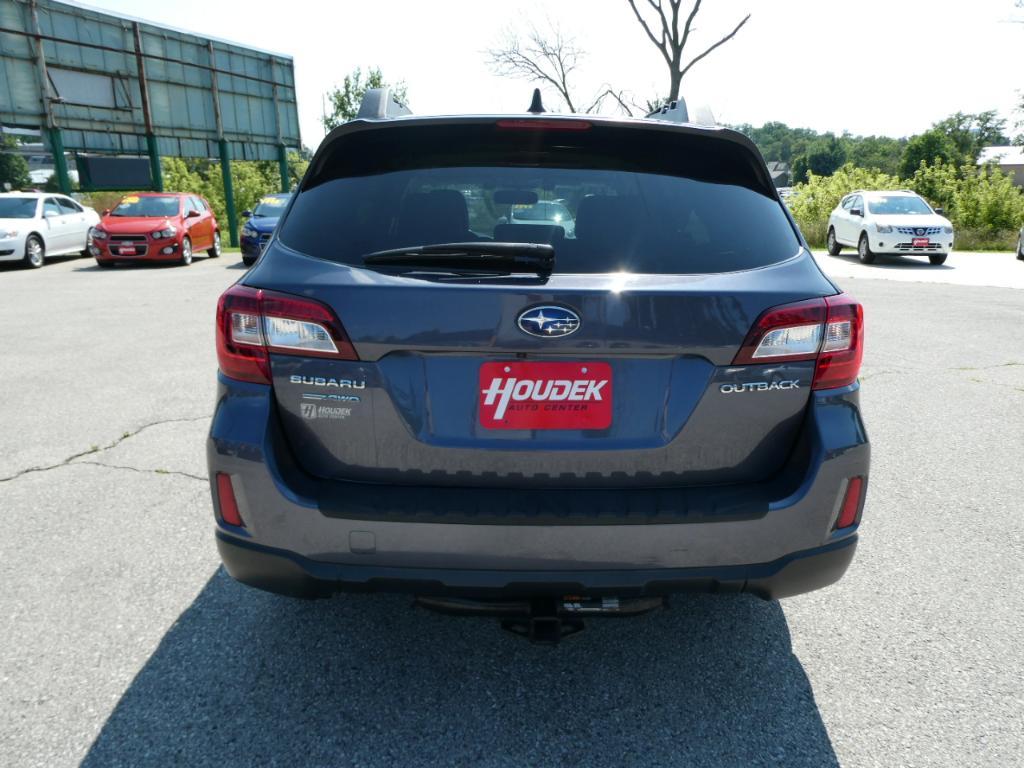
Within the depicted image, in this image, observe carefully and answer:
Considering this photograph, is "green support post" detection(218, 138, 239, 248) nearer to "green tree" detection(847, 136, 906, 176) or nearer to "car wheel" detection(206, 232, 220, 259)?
"car wheel" detection(206, 232, 220, 259)

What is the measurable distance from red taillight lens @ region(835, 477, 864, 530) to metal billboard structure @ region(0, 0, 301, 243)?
26375 mm

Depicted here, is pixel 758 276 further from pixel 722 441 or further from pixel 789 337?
pixel 722 441

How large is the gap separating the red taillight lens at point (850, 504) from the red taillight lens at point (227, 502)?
66.6 inches

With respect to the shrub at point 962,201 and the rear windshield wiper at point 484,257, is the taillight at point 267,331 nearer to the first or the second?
the rear windshield wiper at point 484,257

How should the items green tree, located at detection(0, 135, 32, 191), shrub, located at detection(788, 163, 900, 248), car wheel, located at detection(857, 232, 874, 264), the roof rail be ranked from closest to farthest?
the roof rail < car wheel, located at detection(857, 232, 874, 264) < shrub, located at detection(788, 163, 900, 248) < green tree, located at detection(0, 135, 32, 191)

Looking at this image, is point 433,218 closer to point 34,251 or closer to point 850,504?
point 850,504

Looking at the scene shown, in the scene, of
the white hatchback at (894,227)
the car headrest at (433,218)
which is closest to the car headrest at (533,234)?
the car headrest at (433,218)

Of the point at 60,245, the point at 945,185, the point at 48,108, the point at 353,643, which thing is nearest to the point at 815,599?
the point at 353,643

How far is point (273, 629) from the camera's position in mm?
2719

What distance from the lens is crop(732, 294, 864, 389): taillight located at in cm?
202

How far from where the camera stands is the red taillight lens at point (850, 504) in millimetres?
2092

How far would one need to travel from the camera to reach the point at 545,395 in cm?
198

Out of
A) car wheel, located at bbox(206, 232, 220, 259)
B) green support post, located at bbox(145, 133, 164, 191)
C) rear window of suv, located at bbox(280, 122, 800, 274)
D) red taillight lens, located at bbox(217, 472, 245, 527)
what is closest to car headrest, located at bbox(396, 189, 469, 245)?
rear window of suv, located at bbox(280, 122, 800, 274)

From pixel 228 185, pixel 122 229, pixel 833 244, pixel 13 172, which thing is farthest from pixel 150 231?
pixel 13 172
